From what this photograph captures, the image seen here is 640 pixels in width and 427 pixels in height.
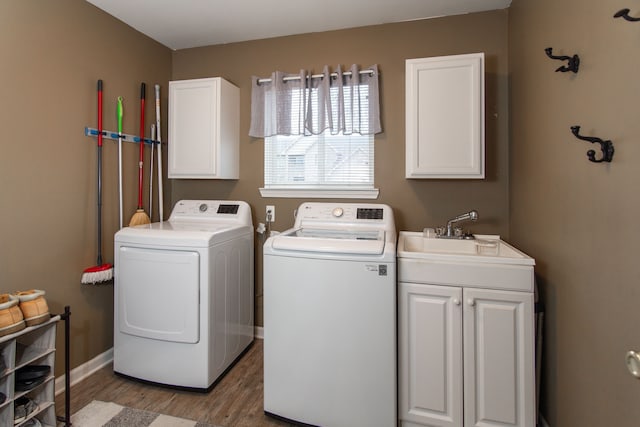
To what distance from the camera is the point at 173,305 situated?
1.95 meters

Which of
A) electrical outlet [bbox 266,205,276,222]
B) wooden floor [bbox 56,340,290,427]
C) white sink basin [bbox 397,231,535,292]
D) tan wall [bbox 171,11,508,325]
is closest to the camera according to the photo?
white sink basin [bbox 397,231,535,292]

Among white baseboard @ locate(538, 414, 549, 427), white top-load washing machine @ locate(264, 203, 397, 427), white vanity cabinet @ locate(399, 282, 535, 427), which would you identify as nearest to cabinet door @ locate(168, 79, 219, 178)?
white top-load washing machine @ locate(264, 203, 397, 427)

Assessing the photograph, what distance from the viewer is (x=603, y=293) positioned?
1118 millimetres

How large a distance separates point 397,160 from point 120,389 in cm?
238

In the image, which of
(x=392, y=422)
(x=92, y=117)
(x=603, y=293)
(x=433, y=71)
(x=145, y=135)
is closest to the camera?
(x=603, y=293)

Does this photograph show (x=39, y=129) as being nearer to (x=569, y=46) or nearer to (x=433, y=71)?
(x=433, y=71)

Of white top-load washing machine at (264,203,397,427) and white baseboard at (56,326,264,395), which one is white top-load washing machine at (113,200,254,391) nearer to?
white baseboard at (56,326,264,395)

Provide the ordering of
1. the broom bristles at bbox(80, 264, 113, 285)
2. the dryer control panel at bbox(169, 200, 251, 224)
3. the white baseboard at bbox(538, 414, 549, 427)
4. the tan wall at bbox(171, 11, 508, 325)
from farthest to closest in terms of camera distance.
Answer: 1. the dryer control panel at bbox(169, 200, 251, 224)
2. the tan wall at bbox(171, 11, 508, 325)
3. the broom bristles at bbox(80, 264, 113, 285)
4. the white baseboard at bbox(538, 414, 549, 427)

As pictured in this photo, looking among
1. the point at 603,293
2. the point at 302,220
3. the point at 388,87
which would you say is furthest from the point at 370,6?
the point at 603,293

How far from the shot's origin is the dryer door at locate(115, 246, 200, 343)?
1930 millimetres

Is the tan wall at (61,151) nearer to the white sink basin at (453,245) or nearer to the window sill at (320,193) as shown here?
the window sill at (320,193)

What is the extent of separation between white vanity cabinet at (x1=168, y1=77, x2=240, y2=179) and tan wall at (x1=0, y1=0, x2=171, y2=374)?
12.6 inches

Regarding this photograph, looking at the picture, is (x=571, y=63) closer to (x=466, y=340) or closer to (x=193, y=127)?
(x=466, y=340)

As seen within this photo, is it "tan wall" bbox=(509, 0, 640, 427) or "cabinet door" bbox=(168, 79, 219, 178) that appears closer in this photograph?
"tan wall" bbox=(509, 0, 640, 427)
